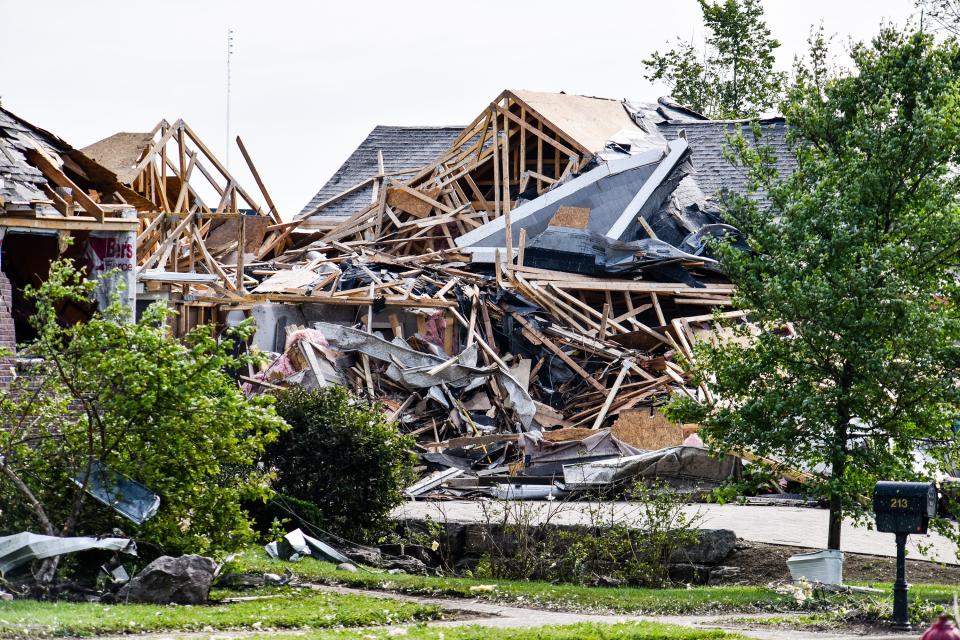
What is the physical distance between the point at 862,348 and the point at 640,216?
53.4 feet

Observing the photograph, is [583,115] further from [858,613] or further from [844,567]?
[858,613]

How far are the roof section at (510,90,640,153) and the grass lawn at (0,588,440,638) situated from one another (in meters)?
20.5

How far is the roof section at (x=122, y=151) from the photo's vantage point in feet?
90.2

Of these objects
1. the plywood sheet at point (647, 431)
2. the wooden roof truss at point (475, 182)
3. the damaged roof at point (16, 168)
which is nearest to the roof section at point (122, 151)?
the wooden roof truss at point (475, 182)

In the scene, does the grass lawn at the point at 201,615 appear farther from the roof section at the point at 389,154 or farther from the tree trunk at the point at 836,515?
the roof section at the point at 389,154

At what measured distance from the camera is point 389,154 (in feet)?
129

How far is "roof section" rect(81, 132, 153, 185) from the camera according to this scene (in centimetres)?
2748

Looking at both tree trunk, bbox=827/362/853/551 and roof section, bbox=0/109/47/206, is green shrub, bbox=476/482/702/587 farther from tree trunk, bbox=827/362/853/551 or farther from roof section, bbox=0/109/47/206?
roof section, bbox=0/109/47/206

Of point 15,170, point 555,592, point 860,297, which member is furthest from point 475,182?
point 555,592

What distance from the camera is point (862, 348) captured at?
13.7 metres

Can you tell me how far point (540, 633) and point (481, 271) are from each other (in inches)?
719

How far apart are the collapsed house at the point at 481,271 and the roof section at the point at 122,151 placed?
54 millimetres

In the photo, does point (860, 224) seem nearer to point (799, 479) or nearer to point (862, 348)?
point (862, 348)

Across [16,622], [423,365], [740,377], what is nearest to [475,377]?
[423,365]
